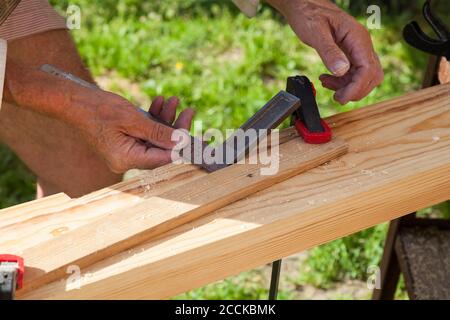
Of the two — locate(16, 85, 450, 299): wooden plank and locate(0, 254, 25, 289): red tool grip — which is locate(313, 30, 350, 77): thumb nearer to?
locate(16, 85, 450, 299): wooden plank

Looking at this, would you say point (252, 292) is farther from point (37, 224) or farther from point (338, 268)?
point (37, 224)

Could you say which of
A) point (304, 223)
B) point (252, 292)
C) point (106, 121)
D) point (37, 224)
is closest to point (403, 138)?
point (304, 223)

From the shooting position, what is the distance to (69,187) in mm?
2619

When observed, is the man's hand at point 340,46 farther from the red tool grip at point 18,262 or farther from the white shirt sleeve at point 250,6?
the red tool grip at point 18,262

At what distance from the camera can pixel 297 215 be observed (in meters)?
1.56

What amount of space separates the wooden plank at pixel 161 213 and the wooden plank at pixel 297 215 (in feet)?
0.06

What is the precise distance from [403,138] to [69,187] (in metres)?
1.27

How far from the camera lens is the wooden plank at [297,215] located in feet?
4.75

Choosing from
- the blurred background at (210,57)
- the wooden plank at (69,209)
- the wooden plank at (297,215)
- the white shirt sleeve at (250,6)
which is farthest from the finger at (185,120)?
the blurred background at (210,57)

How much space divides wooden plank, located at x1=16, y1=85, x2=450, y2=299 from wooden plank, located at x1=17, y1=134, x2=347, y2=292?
0.02m

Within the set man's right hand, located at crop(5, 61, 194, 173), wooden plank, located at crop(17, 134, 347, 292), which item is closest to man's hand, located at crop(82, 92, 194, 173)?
man's right hand, located at crop(5, 61, 194, 173)

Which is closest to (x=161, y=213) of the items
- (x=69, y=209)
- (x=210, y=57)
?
(x=69, y=209)

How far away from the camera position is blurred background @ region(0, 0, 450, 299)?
4164 mm

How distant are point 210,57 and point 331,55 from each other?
266 cm
